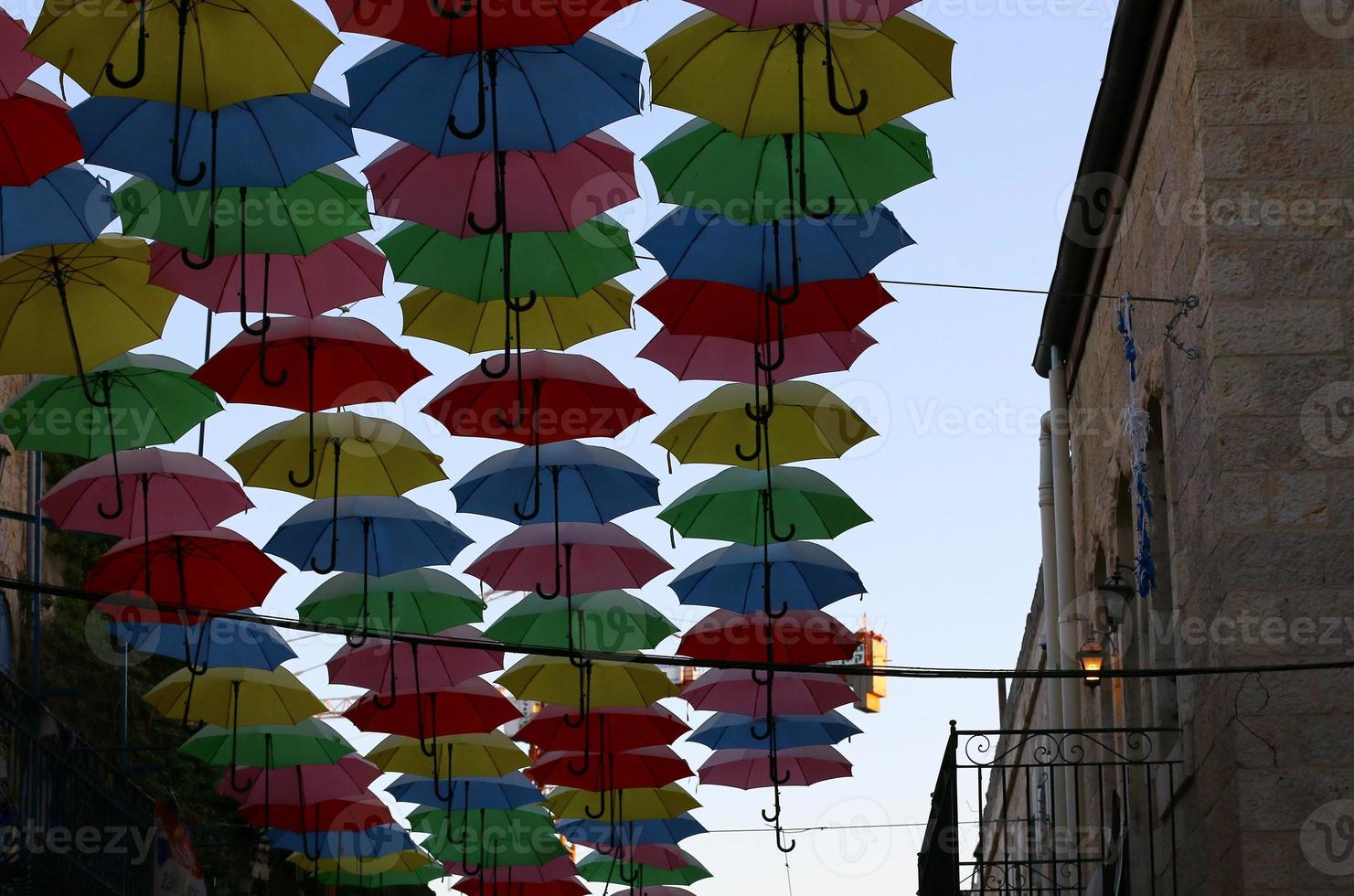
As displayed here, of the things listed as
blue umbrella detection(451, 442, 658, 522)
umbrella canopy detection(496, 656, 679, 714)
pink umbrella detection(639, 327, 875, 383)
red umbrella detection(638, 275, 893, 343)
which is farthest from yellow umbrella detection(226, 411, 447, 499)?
umbrella canopy detection(496, 656, 679, 714)

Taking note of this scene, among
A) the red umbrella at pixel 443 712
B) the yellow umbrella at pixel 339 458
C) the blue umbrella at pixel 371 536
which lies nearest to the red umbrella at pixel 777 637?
the red umbrella at pixel 443 712

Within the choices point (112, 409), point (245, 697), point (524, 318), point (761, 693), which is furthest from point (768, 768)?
point (112, 409)

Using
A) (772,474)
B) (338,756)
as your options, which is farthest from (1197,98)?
(338,756)

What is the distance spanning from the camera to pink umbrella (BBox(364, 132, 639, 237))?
9.56 meters

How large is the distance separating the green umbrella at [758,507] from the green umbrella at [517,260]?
314 centimetres

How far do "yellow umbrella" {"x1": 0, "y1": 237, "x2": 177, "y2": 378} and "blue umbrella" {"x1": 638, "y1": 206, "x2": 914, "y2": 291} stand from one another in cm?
294

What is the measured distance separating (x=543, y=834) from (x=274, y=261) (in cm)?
992

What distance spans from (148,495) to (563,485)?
9.31 ft

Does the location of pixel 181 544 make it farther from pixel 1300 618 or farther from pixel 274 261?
pixel 1300 618

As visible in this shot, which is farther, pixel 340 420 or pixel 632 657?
pixel 340 420

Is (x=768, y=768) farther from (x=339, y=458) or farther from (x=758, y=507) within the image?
(x=339, y=458)

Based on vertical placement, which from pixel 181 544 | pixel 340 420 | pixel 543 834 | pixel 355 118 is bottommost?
pixel 543 834

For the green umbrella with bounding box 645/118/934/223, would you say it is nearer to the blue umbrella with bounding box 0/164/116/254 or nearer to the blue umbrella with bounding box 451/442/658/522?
the blue umbrella with bounding box 0/164/116/254

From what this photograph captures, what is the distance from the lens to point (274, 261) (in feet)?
34.9
